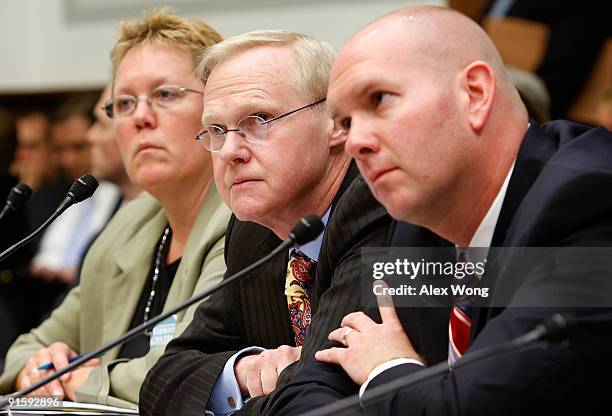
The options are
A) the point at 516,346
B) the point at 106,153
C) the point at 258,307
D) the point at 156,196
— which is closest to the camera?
the point at 516,346

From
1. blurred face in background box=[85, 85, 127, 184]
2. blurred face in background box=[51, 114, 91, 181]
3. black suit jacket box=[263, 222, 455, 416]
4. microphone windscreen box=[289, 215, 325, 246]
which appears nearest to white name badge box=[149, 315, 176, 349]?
black suit jacket box=[263, 222, 455, 416]

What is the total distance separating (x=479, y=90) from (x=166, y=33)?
150cm

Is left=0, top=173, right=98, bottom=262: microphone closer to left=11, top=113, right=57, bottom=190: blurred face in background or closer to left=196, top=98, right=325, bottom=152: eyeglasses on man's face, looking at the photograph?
left=196, top=98, right=325, bottom=152: eyeglasses on man's face

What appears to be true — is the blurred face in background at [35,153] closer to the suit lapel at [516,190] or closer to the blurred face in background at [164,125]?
the blurred face in background at [164,125]

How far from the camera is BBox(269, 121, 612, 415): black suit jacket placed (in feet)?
4.93

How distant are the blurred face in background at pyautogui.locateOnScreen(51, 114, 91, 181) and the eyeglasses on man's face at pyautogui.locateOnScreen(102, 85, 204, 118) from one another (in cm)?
269

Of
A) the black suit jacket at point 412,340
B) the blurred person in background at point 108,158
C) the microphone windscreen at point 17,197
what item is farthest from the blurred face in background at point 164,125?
the blurred person in background at point 108,158

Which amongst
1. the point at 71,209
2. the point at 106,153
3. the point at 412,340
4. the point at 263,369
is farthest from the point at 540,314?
the point at 71,209

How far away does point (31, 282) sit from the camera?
17.2 ft

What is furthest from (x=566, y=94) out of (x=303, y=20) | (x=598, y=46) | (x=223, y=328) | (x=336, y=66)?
(x=336, y=66)

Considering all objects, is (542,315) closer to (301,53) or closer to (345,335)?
(345,335)

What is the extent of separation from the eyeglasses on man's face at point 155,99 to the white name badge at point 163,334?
0.62 m

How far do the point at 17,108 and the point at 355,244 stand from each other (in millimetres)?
4777

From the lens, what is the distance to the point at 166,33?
3016mm
